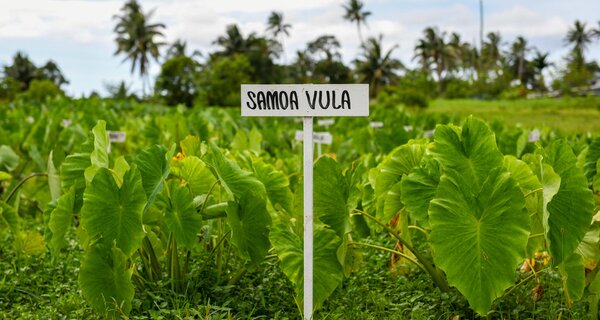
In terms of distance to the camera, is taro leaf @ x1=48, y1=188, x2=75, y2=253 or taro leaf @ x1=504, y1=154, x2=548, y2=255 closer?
taro leaf @ x1=504, y1=154, x2=548, y2=255

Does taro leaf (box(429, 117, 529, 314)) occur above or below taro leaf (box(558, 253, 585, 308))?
above

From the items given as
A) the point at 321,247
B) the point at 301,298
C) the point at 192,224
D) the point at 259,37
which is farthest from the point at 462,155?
the point at 259,37

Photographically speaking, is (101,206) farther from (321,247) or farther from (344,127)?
(344,127)

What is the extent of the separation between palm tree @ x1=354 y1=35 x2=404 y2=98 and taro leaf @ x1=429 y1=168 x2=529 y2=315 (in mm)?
46931

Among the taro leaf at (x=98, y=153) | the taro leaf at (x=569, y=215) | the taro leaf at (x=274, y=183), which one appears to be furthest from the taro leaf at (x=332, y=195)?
the taro leaf at (x=98, y=153)

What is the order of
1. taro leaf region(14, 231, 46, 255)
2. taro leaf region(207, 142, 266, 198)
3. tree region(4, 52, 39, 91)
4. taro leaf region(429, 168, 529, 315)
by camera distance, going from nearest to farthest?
taro leaf region(429, 168, 529, 315)
taro leaf region(207, 142, 266, 198)
taro leaf region(14, 231, 46, 255)
tree region(4, 52, 39, 91)

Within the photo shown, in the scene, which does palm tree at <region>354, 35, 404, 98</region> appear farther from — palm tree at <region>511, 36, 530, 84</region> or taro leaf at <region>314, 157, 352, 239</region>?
taro leaf at <region>314, 157, 352, 239</region>

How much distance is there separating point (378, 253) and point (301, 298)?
123cm

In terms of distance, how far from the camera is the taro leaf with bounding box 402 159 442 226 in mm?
2758

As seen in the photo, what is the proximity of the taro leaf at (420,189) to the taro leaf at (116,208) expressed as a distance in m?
0.95

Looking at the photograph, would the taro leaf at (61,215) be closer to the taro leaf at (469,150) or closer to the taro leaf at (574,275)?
the taro leaf at (469,150)

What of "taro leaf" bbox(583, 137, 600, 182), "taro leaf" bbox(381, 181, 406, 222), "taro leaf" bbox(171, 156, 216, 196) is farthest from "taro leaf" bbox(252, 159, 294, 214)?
"taro leaf" bbox(583, 137, 600, 182)

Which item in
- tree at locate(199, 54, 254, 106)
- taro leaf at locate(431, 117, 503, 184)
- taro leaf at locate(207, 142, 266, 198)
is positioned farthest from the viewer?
tree at locate(199, 54, 254, 106)

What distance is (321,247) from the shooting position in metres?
2.82
